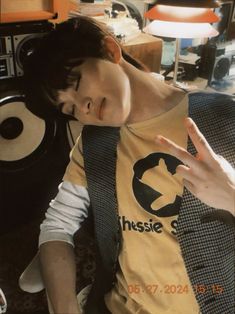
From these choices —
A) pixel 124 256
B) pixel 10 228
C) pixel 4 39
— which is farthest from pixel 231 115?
pixel 10 228

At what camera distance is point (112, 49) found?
968mm

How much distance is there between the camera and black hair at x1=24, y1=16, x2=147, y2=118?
0.94 metres

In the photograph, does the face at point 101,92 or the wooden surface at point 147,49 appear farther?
the wooden surface at point 147,49

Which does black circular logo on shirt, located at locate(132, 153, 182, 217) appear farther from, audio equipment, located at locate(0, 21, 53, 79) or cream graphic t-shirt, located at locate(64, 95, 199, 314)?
audio equipment, located at locate(0, 21, 53, 79)

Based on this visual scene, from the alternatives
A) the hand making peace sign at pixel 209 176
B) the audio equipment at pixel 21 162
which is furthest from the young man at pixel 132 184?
the audio equipment at pixel 21 162

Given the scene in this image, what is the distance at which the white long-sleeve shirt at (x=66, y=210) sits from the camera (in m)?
1.05

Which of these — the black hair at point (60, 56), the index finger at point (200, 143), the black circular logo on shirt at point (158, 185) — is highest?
the black hair at point (60, 56)

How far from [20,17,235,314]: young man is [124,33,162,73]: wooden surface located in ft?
3.24

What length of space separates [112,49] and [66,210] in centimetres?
45

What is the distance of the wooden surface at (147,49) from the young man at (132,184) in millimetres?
987

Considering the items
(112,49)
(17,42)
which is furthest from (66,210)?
(17,42)

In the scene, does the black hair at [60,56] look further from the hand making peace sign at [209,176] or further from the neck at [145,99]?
the hand making peace sign at [209,176]

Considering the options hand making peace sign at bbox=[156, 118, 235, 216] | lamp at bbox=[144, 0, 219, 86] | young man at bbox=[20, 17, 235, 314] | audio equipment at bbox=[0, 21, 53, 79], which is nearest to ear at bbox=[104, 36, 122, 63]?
young man at bbox=[20, 17, 235, 314]

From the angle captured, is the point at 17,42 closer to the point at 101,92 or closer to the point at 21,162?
the point at 21,162
